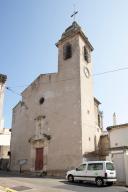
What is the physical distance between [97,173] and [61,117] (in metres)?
9.02

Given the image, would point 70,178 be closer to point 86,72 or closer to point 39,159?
point 39,159

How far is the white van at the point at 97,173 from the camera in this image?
14.2 metres

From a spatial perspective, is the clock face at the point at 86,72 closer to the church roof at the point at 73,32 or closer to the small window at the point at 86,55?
the small window at the point at 86,55

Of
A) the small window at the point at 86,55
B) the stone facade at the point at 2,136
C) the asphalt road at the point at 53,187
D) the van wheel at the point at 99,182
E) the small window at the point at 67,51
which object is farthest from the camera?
the small window at the point at 86,55

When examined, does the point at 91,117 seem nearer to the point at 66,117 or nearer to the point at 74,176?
the point at 66,117

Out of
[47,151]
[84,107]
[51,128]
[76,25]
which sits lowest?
[47,151]

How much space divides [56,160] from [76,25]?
49.4 ft

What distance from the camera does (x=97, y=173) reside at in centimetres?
1460

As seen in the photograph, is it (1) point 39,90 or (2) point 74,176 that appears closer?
(2) point 74,176

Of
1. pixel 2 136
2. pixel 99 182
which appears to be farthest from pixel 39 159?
pixel 2 136

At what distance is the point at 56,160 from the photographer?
71.2 feet

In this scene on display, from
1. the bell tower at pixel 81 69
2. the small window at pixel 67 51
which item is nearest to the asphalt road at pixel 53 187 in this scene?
the bell tower at pixel 81 69

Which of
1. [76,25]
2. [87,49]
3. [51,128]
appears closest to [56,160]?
[51,128]

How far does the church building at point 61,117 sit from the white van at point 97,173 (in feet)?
14.1
